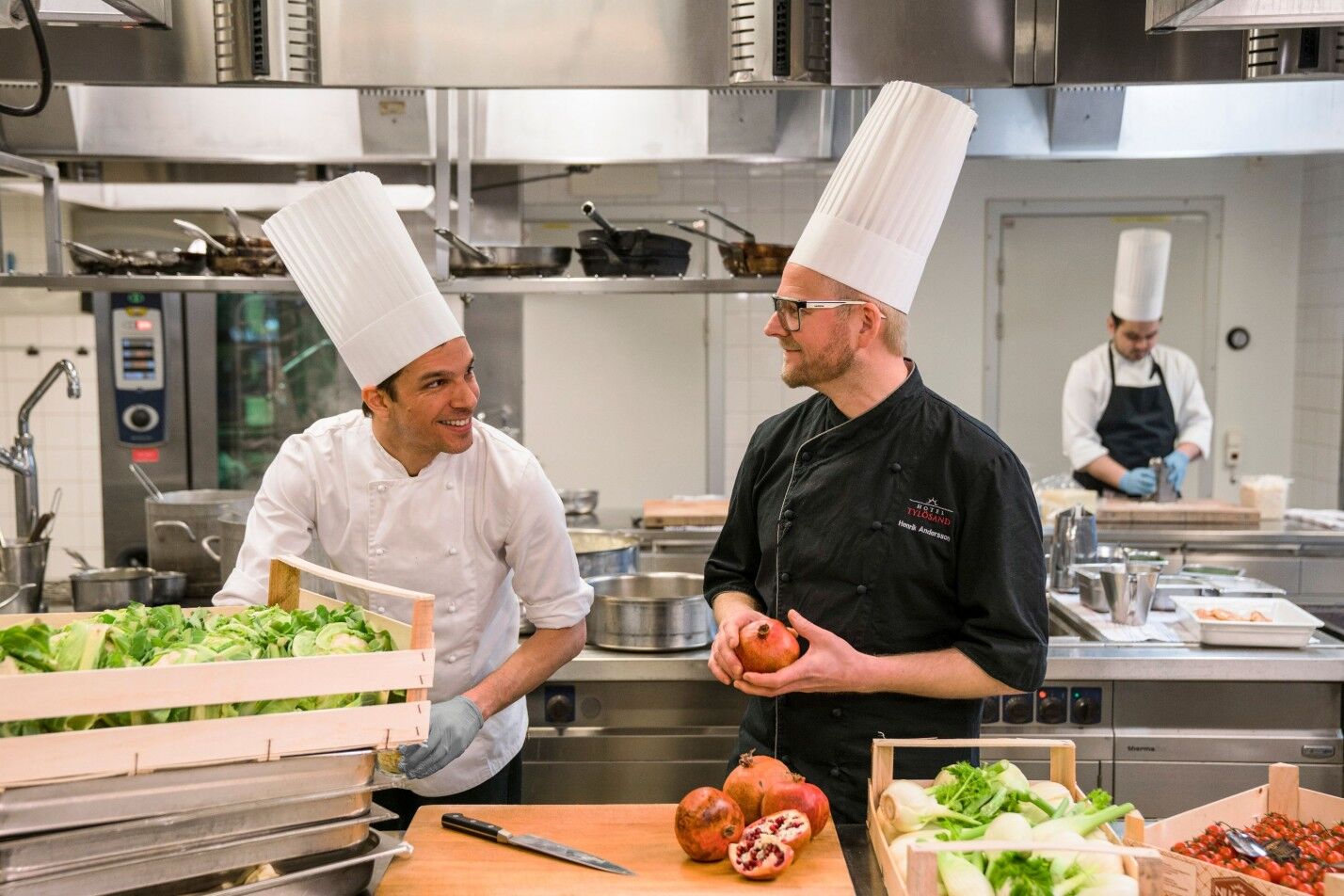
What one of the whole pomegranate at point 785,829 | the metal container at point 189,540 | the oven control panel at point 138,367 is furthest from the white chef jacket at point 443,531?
the oven control panel at point 138,367

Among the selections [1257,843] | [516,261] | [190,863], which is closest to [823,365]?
[1257,843]

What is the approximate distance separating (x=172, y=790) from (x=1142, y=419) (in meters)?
4.77

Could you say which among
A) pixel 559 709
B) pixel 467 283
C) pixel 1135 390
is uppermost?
pixel 467 283

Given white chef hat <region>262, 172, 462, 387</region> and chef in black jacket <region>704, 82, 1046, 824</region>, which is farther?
white chef hat <region>262, 172, 462, 387</region>

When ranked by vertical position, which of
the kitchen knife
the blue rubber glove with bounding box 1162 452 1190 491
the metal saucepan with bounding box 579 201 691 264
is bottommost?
the kitchen knife

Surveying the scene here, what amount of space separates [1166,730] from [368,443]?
203cm

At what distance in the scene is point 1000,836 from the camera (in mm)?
1508

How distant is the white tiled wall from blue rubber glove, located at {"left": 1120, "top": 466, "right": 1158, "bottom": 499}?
1523 mm

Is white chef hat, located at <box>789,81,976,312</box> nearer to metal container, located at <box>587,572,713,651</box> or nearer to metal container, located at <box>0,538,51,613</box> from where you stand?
metal container, located at <box>587,572,713,651</box>

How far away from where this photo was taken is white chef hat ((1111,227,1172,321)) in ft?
17.0

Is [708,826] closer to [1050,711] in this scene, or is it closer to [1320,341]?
[1050,711]

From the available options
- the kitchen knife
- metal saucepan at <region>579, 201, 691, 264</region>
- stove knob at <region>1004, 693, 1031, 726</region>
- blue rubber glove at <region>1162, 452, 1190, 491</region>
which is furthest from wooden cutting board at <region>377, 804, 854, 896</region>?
blue rubber glove at <region>1162, 452, 1190, 491</region>

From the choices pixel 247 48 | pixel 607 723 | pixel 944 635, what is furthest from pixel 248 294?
pixel 944 635

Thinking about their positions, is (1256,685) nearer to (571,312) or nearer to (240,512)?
(240,512)
